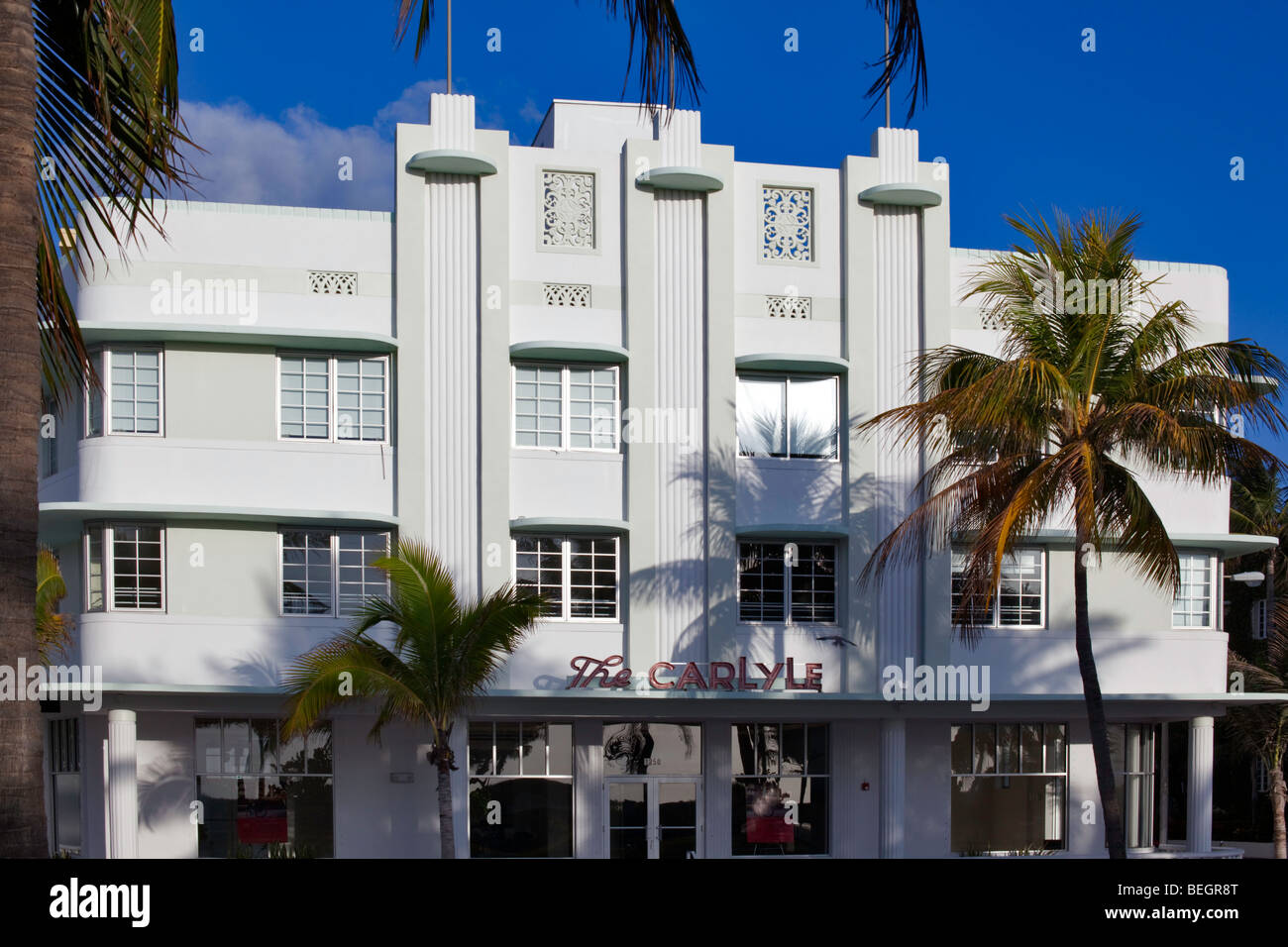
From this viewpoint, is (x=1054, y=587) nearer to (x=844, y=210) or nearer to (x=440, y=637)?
(x=844, y=210)

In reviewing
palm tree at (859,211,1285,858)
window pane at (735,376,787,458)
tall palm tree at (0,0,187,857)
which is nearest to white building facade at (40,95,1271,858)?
window pane at (735,376,787,458)

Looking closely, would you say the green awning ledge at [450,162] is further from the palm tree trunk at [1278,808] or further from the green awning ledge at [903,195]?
the palm tree trunk at [1278,808]

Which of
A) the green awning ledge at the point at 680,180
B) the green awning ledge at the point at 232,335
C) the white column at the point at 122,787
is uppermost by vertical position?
the green awning ledge at the point at 680,180

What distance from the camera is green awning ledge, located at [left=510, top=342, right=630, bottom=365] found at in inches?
949

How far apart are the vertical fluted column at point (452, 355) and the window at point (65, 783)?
288 inches

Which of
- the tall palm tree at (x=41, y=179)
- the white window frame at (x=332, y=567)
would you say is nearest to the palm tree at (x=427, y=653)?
the white window frame at (x=332, y=567)

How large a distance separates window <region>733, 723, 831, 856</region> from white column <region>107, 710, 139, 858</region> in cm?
1016

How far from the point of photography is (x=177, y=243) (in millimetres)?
23469

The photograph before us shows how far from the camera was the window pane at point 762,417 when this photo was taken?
25.4 m

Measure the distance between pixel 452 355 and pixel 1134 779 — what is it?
15.4 m

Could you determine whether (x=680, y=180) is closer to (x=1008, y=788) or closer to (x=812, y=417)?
(x=812, y=417)

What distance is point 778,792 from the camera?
84.1 feet
